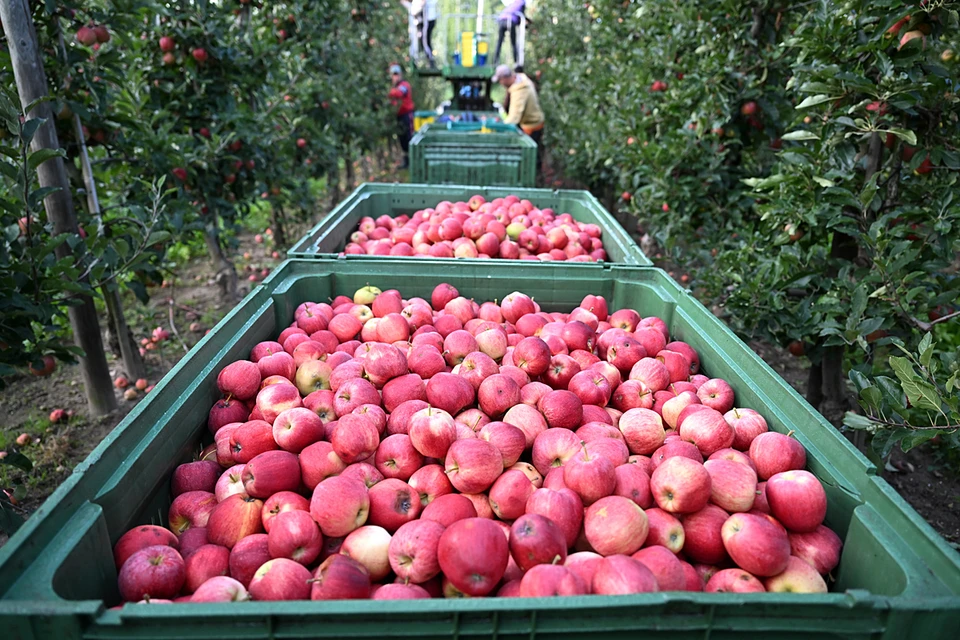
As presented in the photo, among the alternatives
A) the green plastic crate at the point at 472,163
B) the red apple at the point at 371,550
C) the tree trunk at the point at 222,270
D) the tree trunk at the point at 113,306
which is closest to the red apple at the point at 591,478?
the red apple at the point at 371,550

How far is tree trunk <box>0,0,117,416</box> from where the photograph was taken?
2889mm

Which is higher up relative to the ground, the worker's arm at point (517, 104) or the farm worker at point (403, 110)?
the worker's arm at point (517, 104)

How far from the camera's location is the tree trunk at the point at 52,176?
289cm

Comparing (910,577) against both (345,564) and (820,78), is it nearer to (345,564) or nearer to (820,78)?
(345,564)

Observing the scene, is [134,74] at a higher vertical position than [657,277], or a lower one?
higher

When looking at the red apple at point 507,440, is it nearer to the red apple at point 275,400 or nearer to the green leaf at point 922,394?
the red apple at point 275,400

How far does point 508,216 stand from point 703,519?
304cm

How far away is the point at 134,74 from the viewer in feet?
13.9

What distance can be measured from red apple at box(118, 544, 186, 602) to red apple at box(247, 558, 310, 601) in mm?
172

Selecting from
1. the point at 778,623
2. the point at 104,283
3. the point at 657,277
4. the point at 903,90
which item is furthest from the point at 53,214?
the point at 903,90

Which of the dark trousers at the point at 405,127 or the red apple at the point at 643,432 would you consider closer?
the red apple at the point at 643,432

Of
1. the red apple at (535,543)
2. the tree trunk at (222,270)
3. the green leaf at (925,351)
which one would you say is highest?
the green leaf at (925,351)

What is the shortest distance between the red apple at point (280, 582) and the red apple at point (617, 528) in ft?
2.23

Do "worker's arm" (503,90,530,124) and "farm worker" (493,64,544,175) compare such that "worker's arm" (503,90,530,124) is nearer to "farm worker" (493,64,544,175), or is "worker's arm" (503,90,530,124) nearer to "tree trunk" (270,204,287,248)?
"farm worker" (493,64,544,175)
